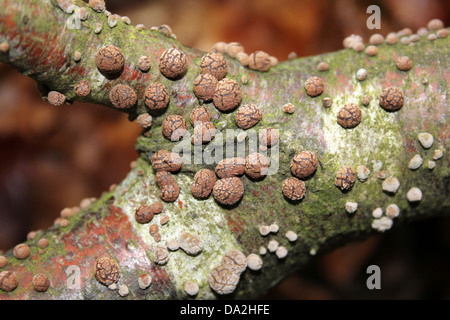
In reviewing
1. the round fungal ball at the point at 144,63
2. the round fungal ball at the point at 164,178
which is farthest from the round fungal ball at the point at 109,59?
the round fungal ball at the point at 164,178

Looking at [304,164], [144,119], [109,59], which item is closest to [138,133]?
[144,119]

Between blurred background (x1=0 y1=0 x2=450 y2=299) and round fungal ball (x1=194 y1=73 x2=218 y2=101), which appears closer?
round fungal ball (x1=194 y1=73 x2=218 y2=101)

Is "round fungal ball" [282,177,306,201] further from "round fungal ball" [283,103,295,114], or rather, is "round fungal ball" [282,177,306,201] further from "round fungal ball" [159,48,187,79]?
"round fungal ball" [159,48,187,79]

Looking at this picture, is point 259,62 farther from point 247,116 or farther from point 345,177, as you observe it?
point 345,177

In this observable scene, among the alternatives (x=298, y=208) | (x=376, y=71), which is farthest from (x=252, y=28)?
(x=298, y=208)

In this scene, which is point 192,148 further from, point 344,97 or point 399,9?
point 399,9

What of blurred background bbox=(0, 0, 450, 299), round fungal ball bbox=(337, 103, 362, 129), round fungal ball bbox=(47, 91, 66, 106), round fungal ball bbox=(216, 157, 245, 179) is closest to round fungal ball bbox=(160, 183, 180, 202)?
round fungal ball bbox=(216, 157, 245, 179)
